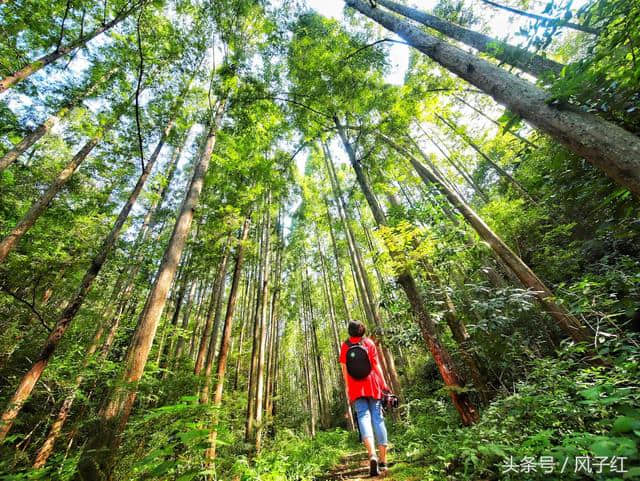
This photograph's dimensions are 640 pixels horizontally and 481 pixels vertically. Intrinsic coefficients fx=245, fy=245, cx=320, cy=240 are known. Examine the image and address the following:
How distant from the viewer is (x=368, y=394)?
116 inches

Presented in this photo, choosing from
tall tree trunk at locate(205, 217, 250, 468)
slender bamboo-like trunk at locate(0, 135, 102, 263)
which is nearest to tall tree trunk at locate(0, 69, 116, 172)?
slender bamboo-like trunk at locate(0, 135, 102, 263)

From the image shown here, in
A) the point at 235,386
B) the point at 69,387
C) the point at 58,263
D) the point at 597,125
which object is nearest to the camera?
the point at 597,125

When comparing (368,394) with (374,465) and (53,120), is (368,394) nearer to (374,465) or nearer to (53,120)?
(374,465)

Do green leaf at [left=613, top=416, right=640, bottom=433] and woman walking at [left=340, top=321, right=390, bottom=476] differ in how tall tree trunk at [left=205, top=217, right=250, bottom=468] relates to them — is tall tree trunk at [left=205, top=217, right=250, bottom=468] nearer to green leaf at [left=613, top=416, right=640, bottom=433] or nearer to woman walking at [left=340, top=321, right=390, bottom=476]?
woman walking at [left=340, top=321, right=390, bottom=476]

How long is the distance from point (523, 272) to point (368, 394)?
3382 mm

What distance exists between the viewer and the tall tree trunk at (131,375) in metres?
2.13

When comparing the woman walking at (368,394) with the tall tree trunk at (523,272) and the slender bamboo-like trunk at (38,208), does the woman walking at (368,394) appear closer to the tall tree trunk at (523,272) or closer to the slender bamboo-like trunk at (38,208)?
the tall tree trunk at (523,272)

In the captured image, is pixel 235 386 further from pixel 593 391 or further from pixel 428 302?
pixel 593 391

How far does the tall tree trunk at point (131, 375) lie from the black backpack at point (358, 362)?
237cm

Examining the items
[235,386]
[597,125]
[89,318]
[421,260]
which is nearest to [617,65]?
[597,125]

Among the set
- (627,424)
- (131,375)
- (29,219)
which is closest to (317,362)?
(131,375)

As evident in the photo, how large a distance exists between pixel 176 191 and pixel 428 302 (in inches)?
449

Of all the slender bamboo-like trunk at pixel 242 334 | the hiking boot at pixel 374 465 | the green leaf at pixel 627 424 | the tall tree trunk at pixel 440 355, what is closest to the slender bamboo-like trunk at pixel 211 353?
the hiking boot at pixel 374 465

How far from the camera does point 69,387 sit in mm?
4414
